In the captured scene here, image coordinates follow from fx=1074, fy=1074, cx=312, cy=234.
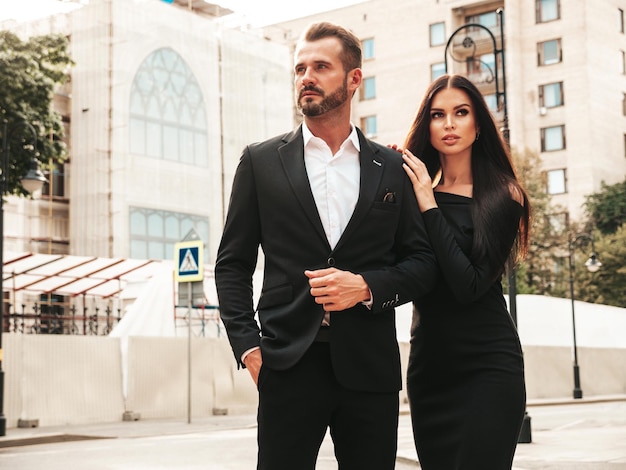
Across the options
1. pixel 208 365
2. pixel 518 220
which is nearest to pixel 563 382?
pixel 208 365

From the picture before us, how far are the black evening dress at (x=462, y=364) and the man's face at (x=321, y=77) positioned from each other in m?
0.60

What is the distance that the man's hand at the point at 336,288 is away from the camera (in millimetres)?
3289

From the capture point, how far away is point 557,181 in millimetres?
57844

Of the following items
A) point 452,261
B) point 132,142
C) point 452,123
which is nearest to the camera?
point 452,261

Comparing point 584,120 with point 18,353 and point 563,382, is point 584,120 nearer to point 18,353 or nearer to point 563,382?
point 563,382

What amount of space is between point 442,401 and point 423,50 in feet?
195

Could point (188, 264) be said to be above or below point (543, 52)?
below

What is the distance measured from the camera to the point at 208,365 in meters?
23.2

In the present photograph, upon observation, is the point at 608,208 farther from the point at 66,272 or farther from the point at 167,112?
the point at 66,272

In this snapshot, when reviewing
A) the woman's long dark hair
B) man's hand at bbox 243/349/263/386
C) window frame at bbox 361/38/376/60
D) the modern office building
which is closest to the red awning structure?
Result: the woman's long dark hair

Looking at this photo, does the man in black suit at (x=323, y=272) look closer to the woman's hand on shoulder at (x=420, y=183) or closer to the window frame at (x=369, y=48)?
the woman's hand on shoulder at (x=420, y=183)

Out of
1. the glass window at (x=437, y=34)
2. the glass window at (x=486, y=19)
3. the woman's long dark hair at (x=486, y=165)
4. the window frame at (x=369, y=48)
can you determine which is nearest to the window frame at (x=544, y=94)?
the glass window at (x=486, y=19)

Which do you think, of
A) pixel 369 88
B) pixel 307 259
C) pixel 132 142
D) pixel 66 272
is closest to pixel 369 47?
pixel 369 88

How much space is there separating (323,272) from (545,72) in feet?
190
